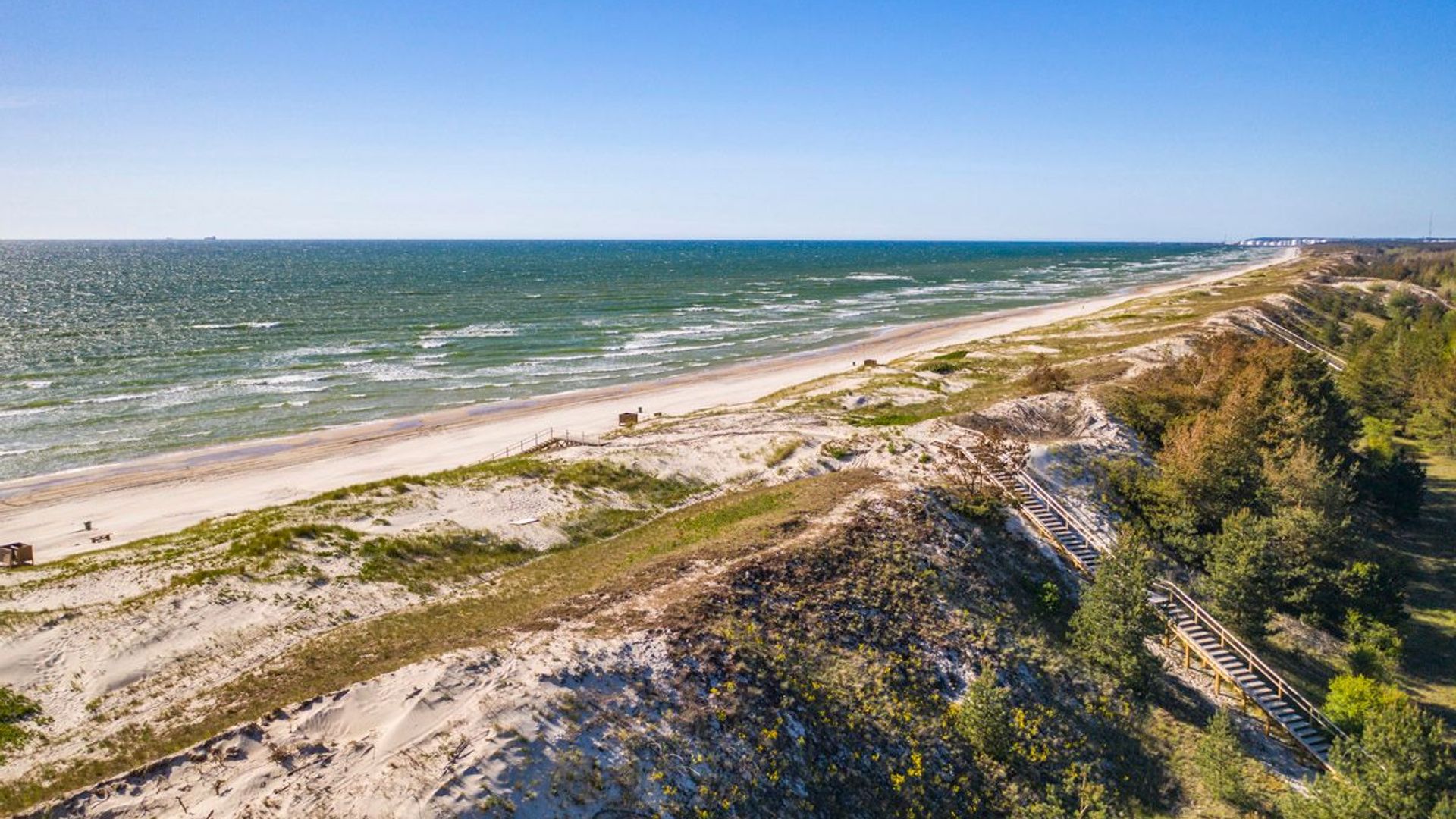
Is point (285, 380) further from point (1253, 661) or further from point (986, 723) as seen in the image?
point (1253, 661)

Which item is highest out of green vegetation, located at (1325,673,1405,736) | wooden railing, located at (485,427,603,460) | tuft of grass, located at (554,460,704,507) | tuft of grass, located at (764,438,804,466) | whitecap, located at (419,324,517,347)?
whitecap, located at (419,324,517,347)

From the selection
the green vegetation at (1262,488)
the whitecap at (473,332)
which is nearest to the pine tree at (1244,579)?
the green vegetation at (1262,488)

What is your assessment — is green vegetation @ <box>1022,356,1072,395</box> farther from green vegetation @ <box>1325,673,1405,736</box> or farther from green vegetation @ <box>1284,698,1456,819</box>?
green vegetation @ <box>1284,698,1456,819</box>

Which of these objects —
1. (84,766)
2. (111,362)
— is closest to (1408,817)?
(84,766)

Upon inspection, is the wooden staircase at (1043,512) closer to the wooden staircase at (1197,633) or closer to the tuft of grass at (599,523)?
the wooden staircase at (1197,633)

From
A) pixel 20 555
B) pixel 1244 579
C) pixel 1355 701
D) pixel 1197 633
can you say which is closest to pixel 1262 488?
pixel 1244 579

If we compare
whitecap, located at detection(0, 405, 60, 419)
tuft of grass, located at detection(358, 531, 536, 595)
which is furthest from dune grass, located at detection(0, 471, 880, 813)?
whitecap, located at detection(0, 405, 60, 419)

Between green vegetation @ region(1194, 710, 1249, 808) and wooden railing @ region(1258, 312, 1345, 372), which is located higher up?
wooden railing @ region(1258, 312, 1345, 372)
